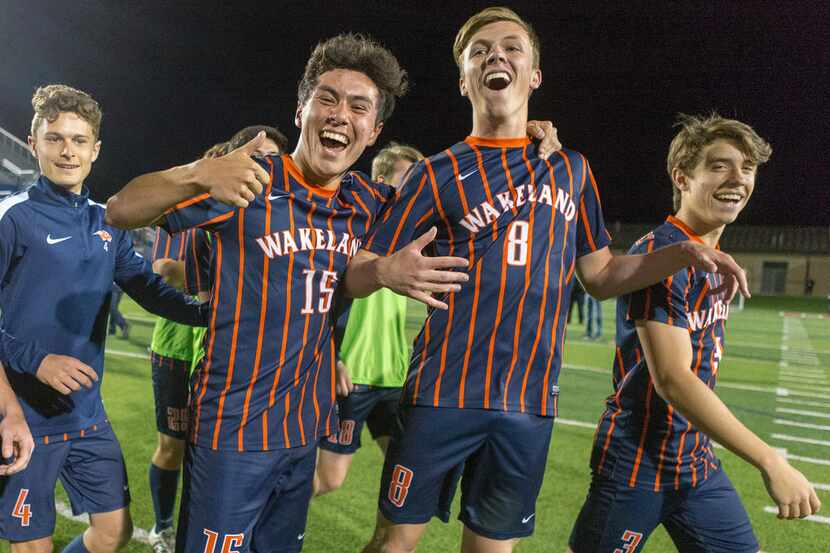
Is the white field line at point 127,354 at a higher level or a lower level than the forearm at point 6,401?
lower

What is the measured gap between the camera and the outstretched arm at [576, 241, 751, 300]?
1.79 meters

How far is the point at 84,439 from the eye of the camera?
2.27 m

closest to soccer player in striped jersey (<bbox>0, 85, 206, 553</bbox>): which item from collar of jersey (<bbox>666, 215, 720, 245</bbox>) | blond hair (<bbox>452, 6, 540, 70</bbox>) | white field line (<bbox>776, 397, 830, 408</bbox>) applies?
blond hair (<bbox>452, 6, 540, 70</bbox>)

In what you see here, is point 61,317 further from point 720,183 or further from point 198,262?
point 720,183

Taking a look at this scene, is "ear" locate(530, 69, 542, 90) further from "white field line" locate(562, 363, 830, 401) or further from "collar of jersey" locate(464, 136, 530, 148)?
"white field line" locate(562, 363, 830, 401)

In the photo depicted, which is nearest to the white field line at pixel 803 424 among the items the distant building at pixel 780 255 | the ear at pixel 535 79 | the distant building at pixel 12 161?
the ear at pixel 535 79

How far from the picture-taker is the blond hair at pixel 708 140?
212cm

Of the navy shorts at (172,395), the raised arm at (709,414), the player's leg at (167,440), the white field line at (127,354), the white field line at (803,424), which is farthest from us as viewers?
the white field line at (127,354)

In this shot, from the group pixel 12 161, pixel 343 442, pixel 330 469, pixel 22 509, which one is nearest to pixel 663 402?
pixel 343 442

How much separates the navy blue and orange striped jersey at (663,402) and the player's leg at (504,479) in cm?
38

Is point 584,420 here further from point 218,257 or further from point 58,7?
point 58,7

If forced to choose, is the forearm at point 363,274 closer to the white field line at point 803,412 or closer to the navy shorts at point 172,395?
the navy shorts at point 172,395

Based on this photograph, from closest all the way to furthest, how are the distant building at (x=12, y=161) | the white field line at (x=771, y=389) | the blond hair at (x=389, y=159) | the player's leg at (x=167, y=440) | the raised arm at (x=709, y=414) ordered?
the raised arm at (x=709, y=414)
the player's leg at (x=167, y=440)
the blond hair at (x=389, y=159)
the white field line at (x=771, y=389)
the distant building at (x=12, y=161)

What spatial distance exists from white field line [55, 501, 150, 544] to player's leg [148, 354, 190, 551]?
0.26 ft
